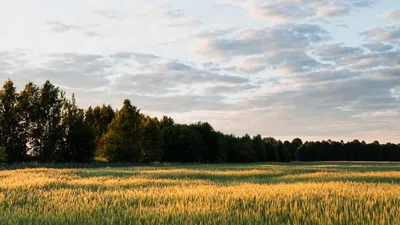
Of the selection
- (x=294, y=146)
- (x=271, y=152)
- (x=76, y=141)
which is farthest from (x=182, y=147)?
(x=294, y=146)

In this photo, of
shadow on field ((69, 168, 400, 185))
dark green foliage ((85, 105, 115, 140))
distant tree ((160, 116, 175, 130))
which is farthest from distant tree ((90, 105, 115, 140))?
shadow on field ((69, 168, 400, 185))

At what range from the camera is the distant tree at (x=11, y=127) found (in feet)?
179

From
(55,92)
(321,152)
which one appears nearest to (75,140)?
(55,92)

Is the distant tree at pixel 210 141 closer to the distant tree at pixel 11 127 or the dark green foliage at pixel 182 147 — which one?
the dark green foliage at pixel 182 147

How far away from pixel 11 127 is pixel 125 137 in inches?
622

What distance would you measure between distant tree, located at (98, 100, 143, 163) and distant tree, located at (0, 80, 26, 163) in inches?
486

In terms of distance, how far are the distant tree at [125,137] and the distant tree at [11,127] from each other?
12.3 meters

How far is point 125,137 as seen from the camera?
6288 cm

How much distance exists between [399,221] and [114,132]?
193ft

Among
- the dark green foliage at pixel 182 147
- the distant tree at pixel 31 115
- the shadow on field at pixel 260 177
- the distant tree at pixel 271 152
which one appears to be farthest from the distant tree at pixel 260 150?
the shadow on field at pixel 260 177

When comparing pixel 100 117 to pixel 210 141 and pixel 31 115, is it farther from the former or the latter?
pixel 31 115

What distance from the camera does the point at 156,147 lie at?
69.1 metres

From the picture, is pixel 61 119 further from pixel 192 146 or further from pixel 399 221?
pixel 399 221

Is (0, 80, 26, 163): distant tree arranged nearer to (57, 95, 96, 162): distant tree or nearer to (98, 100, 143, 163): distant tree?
(57, 95, 96, 162): distant tree
